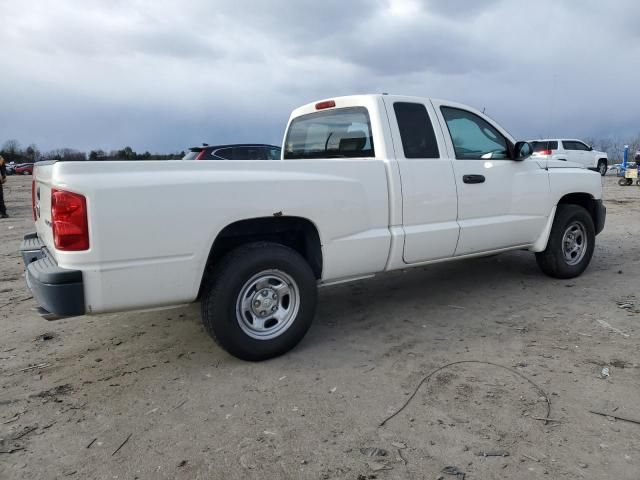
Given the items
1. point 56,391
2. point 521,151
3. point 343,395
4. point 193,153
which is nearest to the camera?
point 343,395

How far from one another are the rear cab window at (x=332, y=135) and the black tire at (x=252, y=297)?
1.30m

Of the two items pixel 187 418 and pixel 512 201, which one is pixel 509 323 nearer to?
pixel 512 201

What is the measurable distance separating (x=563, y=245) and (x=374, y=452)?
405cm

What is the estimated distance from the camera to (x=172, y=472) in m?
2.31

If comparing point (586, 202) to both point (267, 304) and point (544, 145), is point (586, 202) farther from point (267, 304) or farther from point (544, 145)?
point (544, 145)

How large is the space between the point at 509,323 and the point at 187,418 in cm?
282

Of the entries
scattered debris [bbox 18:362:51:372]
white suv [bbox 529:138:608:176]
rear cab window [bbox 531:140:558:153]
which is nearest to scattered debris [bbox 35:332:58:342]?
scattered debris [bbox 18:362:51:372]

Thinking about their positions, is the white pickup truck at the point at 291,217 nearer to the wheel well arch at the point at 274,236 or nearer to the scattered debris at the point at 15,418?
the wheel well arch at the point at 274,236

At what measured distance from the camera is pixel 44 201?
11.1ft

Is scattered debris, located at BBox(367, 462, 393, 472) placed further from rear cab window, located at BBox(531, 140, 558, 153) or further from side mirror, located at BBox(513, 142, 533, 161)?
rear cab window, located at BBox(531, 140, 558, 153)

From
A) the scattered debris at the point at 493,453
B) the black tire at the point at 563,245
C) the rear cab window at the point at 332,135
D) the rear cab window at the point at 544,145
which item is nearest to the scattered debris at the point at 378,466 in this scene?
the scattered debris at the point at 493,453

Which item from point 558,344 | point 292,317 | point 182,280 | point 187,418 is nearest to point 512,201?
point 558,344

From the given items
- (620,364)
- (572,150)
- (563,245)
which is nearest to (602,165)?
(572,150)

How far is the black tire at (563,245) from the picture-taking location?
5.28 metres
